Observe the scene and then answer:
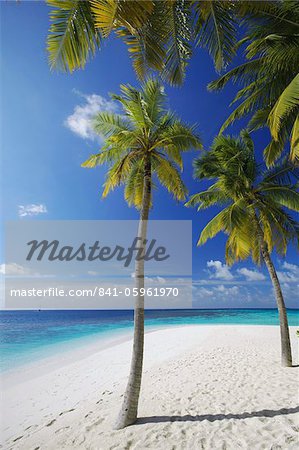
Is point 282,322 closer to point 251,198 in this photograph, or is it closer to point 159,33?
point 251,198

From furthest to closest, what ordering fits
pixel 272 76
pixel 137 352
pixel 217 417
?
pixel 272 76 < pixel 137 352 < pixel 217 417

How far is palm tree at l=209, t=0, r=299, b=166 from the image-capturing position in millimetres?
5027

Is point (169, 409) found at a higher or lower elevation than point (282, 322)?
lower

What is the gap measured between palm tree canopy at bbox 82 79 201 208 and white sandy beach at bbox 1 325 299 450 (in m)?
4.89

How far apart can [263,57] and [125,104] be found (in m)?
3.45

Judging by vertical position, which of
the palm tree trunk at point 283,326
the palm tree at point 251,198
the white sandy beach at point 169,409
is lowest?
the white sandy beach at point 169,409

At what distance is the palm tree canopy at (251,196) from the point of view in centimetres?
931

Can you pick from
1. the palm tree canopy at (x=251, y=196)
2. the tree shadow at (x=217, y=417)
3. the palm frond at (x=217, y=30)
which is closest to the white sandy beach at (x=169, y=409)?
the tree shadow at (x=217, y=417)

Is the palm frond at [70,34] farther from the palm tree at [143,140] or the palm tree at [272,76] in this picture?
the palm tree at [272,76]

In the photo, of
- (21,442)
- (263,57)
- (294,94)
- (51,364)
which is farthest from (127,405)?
(51,364)

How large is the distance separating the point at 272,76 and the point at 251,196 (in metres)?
4.01

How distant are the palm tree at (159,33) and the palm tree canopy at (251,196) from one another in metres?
4.88

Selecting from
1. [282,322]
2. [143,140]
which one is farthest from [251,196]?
[143,140]

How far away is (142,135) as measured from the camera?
604cm
